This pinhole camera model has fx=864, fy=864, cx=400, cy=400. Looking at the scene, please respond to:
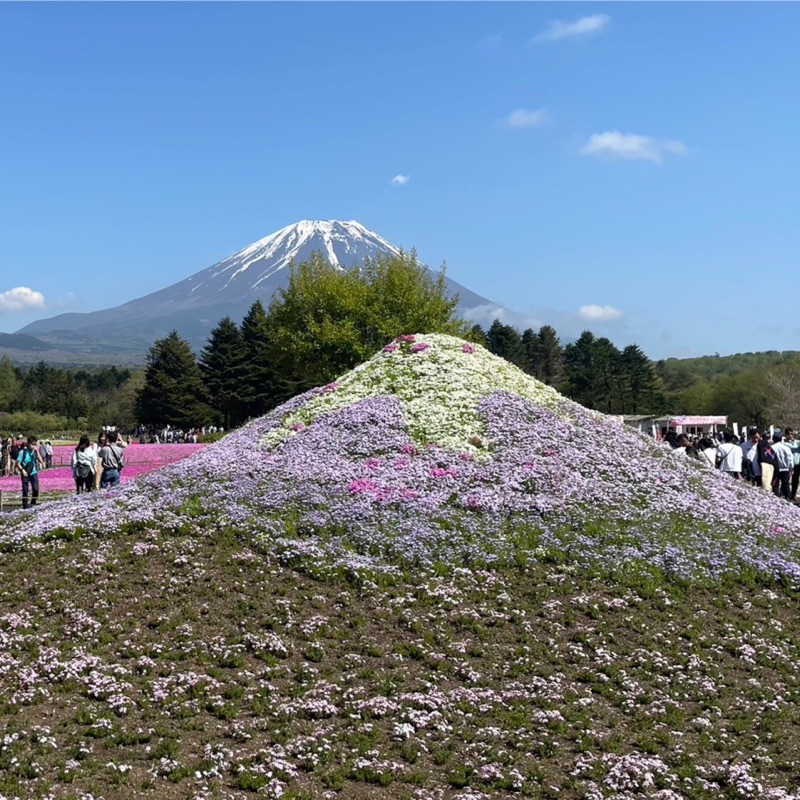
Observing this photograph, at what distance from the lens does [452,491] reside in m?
16.5

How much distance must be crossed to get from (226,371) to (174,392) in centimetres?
512

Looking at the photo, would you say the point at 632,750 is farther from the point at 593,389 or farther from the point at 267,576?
the point at 593,389

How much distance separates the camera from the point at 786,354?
14025cm

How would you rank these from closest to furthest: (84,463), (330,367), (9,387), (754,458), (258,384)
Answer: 1. (84,463)
2. (754,458)
3. (330,367)
4. (258,384)
5. (9,387)

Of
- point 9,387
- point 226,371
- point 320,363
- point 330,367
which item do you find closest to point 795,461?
point 330,367

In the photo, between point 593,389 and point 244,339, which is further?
point 593,389

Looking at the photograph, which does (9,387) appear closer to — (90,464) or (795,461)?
(90,464)

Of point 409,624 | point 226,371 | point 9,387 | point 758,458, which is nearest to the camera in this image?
point 409,624

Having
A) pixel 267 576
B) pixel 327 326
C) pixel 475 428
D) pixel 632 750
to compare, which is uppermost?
pixel 327 326

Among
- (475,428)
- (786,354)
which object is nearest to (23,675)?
(475,428)

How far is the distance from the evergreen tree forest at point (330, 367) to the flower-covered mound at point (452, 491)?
911 inches

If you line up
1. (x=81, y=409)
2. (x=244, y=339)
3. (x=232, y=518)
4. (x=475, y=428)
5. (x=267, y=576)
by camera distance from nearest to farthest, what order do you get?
(x=267, y=576), (x=232, y=518), (x=475, y=428), (x=244, y=339), (x=81, y=409)

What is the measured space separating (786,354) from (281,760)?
5788 inches

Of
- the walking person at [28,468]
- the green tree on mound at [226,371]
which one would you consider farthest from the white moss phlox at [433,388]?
the green tree on mound at [226,371]
